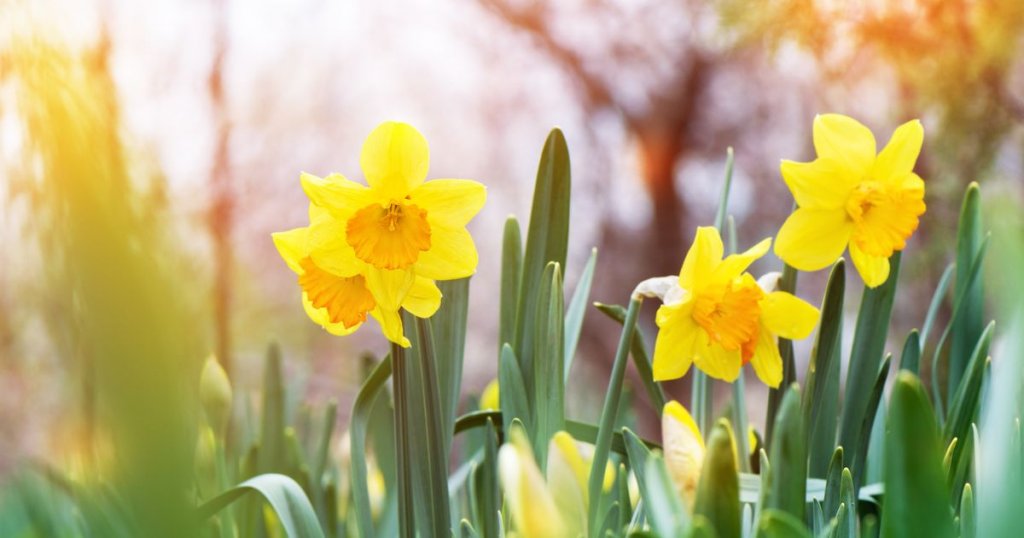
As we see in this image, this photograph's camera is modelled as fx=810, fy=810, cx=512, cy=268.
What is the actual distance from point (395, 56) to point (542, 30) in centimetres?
108

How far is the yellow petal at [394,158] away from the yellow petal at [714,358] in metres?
0.23

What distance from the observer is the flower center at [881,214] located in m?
0.55

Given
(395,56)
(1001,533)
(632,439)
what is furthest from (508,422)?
(395,56)

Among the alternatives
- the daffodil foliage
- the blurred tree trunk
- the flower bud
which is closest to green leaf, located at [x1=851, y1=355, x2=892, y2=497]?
the daffodil foliage

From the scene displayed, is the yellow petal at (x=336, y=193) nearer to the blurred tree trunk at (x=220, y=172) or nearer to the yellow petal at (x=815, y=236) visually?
the yellow petal at (x=815, y=236)

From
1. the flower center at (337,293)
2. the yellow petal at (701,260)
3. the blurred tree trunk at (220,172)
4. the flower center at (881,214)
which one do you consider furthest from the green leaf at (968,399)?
the blurred tree trunk at (220,172)

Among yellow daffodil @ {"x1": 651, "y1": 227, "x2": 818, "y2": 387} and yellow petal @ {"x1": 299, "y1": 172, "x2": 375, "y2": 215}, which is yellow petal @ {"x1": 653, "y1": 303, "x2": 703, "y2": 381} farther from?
yellow petal @ {"x1": 299, "y1": 172, "x2": 375, "y2": 215}

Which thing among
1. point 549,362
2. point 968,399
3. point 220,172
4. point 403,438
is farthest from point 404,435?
point 220,172

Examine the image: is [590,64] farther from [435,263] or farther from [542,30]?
[435,263]

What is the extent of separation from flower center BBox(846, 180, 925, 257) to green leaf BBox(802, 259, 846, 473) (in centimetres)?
3

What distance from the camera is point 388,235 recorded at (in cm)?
47

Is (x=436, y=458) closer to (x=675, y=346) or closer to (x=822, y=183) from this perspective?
(x=675, y=346)

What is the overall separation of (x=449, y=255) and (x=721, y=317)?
0.62 ft

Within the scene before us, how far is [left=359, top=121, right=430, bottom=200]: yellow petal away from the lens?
0.47m
